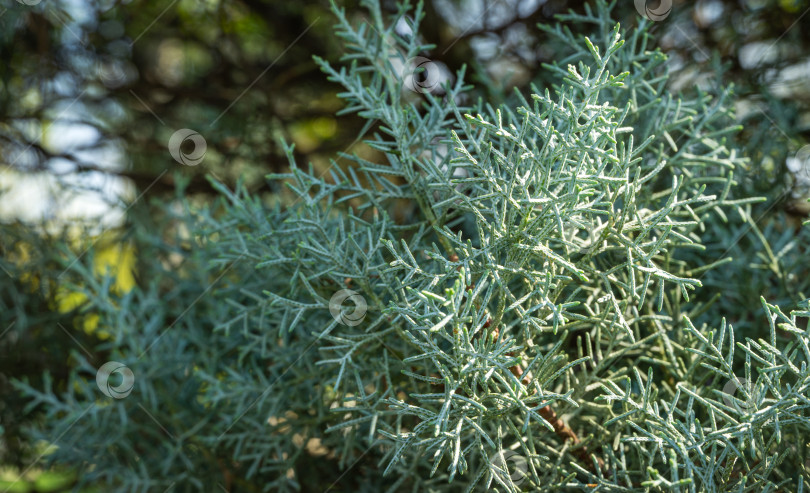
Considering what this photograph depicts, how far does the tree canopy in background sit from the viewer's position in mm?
831

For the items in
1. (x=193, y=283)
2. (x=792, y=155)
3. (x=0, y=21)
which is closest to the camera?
(x=792, y=155)

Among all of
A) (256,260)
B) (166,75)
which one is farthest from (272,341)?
(166,75)

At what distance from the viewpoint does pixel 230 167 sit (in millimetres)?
1543

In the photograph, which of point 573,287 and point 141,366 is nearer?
point 573,287

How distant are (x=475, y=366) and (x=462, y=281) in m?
0.09

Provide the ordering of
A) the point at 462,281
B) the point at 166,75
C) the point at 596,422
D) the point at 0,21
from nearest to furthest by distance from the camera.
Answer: the point at 462,281, the point at 596,422, the point at 0,21, the point at 166,75

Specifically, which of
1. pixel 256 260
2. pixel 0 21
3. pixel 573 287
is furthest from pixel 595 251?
pixel 0 21

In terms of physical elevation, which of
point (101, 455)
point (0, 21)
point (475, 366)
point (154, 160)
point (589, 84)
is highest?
point (0, 21)

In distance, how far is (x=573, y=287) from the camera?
2.38 feet

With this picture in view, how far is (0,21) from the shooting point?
1.29 meters

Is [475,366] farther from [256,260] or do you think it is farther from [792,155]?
[792,155]

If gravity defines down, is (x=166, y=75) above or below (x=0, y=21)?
below

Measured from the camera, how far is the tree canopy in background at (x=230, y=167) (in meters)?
0.83

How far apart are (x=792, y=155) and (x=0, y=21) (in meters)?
1.44
